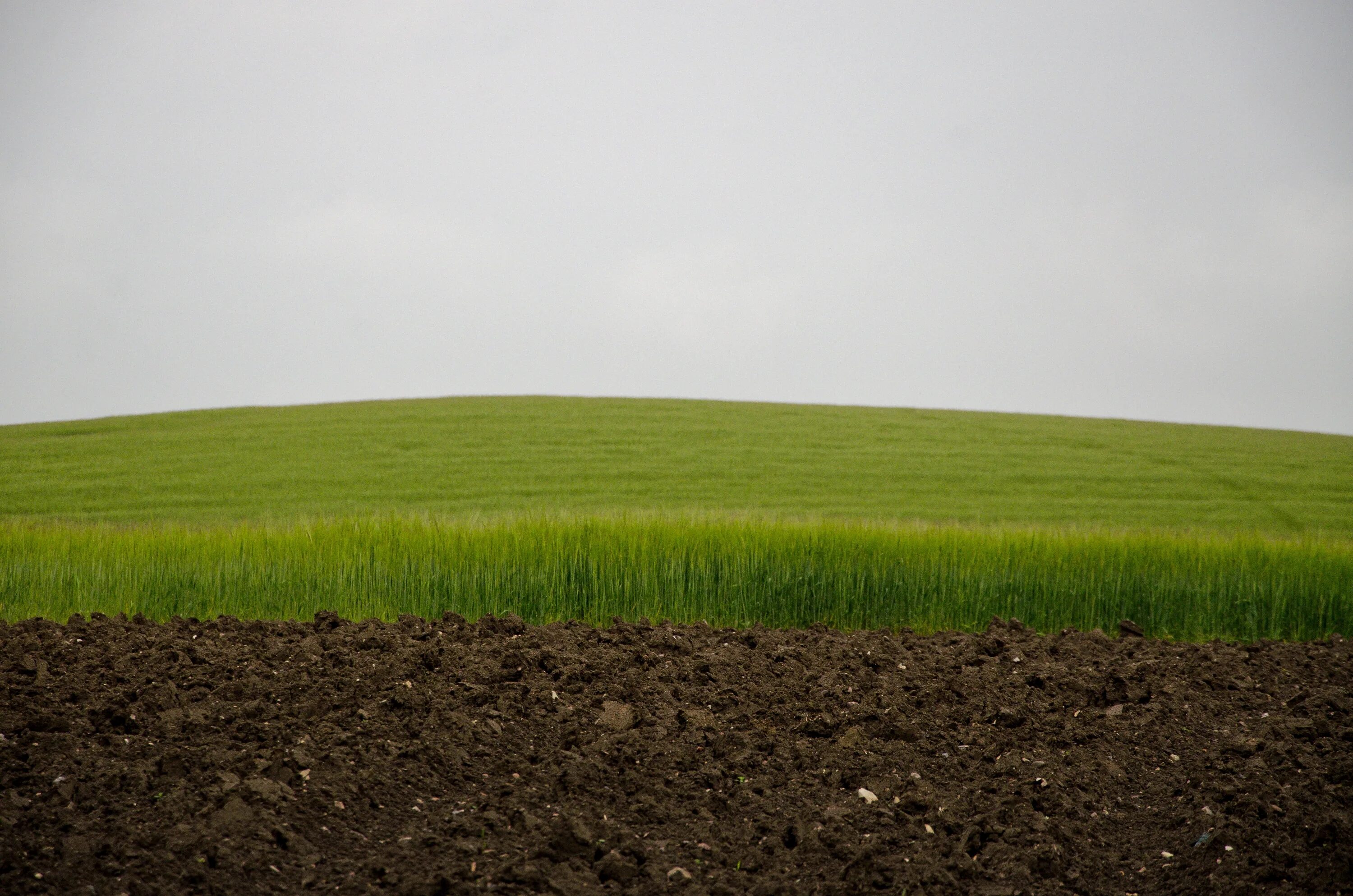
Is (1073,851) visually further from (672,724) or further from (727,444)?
(727,444)

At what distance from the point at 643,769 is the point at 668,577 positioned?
306cm

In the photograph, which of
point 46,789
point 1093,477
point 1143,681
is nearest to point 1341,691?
point 1143,681

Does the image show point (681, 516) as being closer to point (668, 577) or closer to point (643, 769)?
point (668, 577)

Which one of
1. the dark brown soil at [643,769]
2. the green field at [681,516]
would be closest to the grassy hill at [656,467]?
the green field at [681,516]

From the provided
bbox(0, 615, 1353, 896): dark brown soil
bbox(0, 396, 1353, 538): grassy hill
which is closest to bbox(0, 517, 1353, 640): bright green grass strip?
bbox(0, 615, 1353, 896): dark brown soil

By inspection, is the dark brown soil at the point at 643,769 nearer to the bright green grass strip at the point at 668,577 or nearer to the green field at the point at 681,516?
the bright green grass strip at the point at 668,577

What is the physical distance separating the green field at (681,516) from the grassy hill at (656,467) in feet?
0.29

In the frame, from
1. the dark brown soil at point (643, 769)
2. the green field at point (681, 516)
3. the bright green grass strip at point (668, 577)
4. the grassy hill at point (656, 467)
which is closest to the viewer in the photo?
the dark brown soil at point (643, 769)

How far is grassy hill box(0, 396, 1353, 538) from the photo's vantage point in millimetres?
15039

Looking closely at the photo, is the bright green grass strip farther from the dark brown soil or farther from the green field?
the dark brown soil

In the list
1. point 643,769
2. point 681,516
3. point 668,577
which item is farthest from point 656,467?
point 643,769

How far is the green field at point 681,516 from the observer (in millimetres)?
6699

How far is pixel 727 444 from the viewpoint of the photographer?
19844 mm

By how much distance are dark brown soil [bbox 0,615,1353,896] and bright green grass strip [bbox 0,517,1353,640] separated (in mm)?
1394
